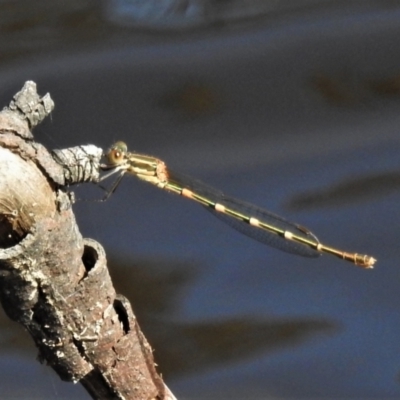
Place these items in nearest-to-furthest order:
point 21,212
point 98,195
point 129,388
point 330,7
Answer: point 21,212 < point 129,388 < point 98,195 < point 330,7

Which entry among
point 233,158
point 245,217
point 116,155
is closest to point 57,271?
point 116,155

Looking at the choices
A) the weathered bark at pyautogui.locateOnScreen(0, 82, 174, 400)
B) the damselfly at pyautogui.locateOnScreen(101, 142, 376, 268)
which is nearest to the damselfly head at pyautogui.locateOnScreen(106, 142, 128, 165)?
the damselfly at pyautogui.locateOnScreen(101, 142, 376, 268)

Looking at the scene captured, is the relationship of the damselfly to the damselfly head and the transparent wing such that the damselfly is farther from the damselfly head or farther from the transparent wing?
Result: the damselfly head

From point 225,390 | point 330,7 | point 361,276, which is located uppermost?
point 330,7

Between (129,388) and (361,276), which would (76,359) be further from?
(361,276)

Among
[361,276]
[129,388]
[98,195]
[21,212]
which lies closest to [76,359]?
[129,388]

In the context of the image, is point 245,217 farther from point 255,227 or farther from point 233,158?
point 233,158
